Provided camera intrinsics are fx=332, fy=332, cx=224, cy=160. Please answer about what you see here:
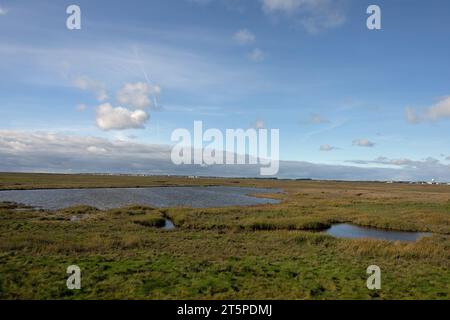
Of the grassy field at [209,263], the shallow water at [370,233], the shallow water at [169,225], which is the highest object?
the grassy field at [209,263]

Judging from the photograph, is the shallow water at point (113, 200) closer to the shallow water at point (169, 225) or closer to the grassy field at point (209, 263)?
the shallow water at point (169, 225)

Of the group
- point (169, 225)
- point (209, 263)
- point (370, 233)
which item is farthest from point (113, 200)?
point (209, 263)

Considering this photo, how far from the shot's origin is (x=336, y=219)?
41.4 m

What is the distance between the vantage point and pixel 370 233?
34094 millimetres

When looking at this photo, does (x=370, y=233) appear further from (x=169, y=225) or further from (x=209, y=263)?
(x=209, y=263)

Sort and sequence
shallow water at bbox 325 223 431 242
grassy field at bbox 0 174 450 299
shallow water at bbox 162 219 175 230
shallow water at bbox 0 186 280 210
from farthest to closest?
shallow water at bbox 0 186 280 210 → shallow water at bbox 162 219 175 230 → shallow water at bbox 325 223 431 242 → grassy field at bbox 0 174 450 299

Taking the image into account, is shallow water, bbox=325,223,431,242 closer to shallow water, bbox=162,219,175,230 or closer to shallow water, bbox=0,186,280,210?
shallow water, bbox=162,219,175,230

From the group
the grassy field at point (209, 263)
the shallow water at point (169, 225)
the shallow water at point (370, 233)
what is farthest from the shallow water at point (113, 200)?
the shallow water at point (370, 233)

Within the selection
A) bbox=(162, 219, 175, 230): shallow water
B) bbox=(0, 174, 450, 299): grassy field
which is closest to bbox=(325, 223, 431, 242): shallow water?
bbox=(0, 174, 450, 299): grassy field

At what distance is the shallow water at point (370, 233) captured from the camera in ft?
104

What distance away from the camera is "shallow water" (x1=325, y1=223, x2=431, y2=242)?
31562 millimetres
